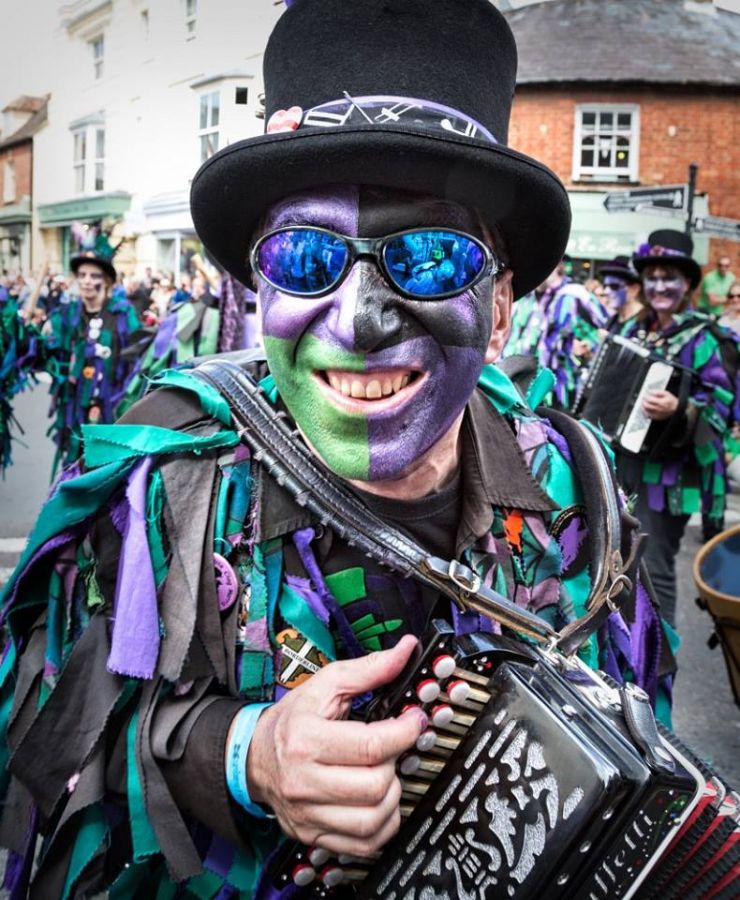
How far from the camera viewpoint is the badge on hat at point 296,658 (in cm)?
154

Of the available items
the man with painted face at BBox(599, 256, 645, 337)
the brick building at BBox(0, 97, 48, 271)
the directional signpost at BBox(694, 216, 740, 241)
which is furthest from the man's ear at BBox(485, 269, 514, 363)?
the directional signpost at BBox(694, 216, 740, 241)

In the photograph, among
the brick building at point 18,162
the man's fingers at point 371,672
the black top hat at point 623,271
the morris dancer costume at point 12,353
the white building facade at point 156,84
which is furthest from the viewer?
the black top hat at point 623,271

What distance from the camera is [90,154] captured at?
15.2 feet

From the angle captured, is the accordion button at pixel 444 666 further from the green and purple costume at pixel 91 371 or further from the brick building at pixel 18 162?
the green and purple costume at pixel 91 371

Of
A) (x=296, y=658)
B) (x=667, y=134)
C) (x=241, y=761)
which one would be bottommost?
(x=241, y=761)

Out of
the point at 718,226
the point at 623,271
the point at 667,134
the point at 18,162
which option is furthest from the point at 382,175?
the point at 667,134

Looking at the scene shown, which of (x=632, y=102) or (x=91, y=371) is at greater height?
(x=632, y=102)

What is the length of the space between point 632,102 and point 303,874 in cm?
2147

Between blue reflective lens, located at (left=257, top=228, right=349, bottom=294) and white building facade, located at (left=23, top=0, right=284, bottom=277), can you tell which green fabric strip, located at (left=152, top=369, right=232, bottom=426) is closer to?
blue reflective lens, located at (left=257, top=228, right=349, bottom=294)

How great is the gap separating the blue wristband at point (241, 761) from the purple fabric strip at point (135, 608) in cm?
17

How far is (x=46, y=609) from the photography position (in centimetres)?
161

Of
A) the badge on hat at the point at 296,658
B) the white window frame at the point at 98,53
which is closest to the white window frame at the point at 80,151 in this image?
the white window frame at the point at 98,53

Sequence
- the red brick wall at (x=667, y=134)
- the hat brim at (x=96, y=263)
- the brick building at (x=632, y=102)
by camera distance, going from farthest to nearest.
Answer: the red brick wall at (x=667, y=134)
the brick building at (x=632, y=102)
the hat brim at (x=96, y=263)

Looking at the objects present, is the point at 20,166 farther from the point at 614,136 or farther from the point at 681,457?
the point at 614,136
